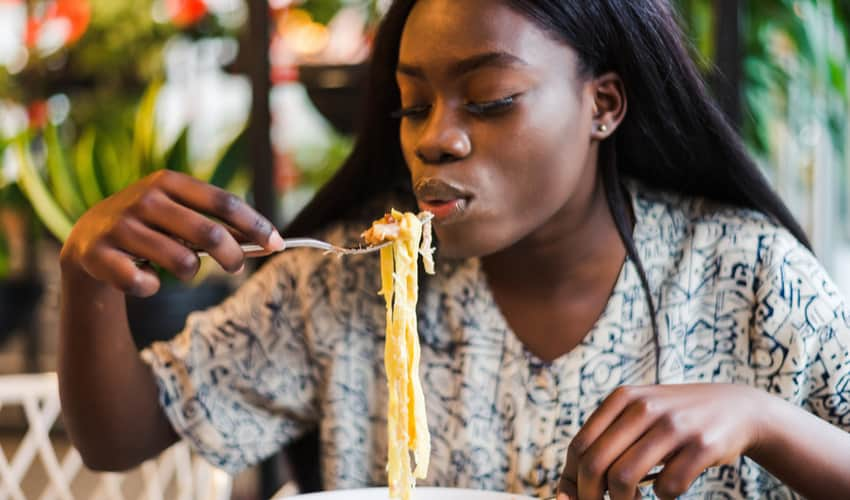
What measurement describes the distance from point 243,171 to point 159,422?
1.54m

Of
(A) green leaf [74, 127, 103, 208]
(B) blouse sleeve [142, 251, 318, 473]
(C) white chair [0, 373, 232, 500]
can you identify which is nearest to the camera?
(B) blouse sleeve [142, 251, 318, 473]

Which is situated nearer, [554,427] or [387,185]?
[554,427]

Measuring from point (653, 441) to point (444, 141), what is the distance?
1.29 ft

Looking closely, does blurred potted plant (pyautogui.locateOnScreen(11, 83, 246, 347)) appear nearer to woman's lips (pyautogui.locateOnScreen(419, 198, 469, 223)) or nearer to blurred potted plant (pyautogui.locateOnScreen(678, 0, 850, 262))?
blurred potted plant (pyautogui.locateOnScreen(678, 0, 850, 262))

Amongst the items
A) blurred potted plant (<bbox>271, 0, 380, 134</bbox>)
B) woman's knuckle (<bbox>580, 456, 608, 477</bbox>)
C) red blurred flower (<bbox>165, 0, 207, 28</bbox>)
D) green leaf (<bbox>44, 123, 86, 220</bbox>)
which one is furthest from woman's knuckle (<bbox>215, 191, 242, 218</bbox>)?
red blurred flower (<bbox>165, 0, 207, 28</bbox>)

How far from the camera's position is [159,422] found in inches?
51.1

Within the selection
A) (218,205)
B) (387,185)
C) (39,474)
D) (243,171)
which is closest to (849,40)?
(243,171)

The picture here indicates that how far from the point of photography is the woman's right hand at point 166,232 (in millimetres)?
944

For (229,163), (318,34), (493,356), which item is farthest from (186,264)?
(318,34)

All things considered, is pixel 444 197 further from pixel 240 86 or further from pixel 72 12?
pixel 240 86

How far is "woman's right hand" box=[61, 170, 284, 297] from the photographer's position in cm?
94

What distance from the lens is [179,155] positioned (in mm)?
2678

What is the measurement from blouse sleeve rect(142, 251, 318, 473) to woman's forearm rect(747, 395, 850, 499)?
2.08ft

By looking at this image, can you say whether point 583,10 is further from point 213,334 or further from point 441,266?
point 213,334
